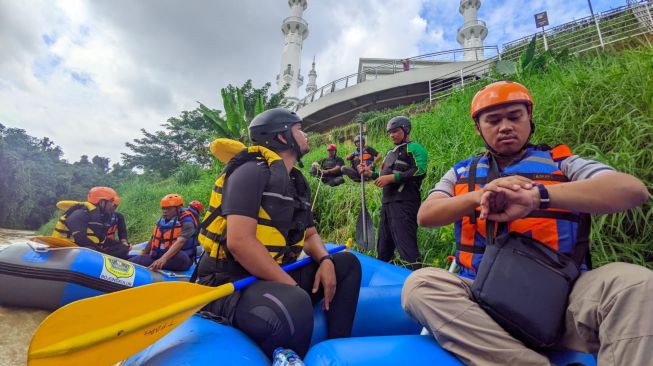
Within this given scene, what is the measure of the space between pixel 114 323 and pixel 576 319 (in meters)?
1.50

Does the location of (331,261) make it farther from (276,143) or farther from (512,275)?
(512,275)

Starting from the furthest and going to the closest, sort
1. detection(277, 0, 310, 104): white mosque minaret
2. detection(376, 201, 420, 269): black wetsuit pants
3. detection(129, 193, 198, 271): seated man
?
detection(277, 0, 310, 104): white mosque minaret
detection(129, 193, 198, 271): seated man
detection(376, 201, 420, 269): black wetsuit pants

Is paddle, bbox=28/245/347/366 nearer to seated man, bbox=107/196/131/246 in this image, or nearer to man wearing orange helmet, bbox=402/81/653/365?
man wearing orange helmet, bbox=402/81/653/365

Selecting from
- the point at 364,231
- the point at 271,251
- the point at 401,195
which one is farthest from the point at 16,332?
the point at 401,195

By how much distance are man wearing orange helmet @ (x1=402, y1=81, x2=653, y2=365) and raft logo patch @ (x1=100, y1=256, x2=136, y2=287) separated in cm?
340

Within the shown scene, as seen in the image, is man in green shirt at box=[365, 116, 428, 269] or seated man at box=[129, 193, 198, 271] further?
seated man at box=[129, 193, 198, 271]

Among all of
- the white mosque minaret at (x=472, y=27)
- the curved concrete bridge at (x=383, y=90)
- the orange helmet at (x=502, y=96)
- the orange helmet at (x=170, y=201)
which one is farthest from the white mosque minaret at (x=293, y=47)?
the orange helmet at (x=502, y=96)

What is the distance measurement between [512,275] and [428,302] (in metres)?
0.29

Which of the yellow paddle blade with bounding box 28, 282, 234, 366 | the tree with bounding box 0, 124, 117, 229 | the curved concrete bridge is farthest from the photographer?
the tree with bounding box 0, 124, 117, 229

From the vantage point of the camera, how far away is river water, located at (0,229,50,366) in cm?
240

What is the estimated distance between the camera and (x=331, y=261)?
71.1 inches

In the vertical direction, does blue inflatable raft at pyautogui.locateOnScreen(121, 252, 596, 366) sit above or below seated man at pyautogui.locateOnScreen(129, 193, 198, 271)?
below

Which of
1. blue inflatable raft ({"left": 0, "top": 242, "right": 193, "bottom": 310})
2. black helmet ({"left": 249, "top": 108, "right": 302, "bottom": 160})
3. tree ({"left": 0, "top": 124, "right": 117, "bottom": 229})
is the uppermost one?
tree ({"left": 0, "top": 124, "right": 117, "bottom": 229})

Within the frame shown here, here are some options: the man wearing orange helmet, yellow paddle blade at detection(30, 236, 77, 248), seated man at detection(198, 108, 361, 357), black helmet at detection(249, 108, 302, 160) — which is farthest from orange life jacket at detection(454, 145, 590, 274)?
yellow paddle blade at detection(30, 236, 77, 248)
